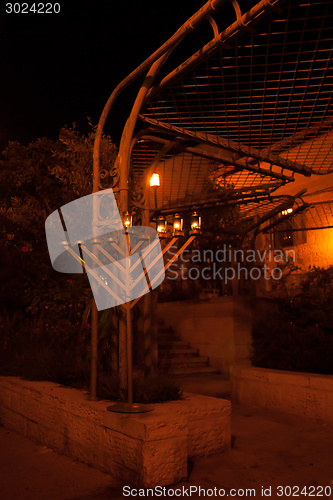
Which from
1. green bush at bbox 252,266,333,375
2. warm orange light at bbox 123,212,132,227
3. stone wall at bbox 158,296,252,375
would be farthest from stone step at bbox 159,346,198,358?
warm orange light at bbox 123,212,132,227

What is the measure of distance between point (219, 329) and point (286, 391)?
14.4 ft

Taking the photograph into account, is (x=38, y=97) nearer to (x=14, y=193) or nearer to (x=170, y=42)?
(x=14, y=193)

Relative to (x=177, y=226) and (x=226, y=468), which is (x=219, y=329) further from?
(x=226, y=468)

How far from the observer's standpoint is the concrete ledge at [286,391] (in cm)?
602

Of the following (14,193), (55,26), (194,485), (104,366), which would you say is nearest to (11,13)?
(55,26)

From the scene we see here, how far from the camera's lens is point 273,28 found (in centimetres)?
422

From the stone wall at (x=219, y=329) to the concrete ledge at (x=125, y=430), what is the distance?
5313 mm

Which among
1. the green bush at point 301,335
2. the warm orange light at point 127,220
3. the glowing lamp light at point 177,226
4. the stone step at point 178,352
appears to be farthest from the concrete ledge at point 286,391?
the stone step at point 178,352

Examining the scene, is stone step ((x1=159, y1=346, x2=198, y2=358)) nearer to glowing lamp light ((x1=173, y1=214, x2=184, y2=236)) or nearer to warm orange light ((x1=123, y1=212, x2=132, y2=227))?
glowing lamp light ((x1=173, y1=214, x2=184, y2=236))

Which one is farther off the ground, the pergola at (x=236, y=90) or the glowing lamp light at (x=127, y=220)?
the pergola at (x=236, y=90)

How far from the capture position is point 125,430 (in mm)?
4078

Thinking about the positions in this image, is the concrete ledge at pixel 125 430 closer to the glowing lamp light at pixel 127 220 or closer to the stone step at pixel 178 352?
the glowing lamp light at pixel 127 220

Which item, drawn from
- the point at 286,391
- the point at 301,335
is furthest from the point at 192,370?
the point at 286,391

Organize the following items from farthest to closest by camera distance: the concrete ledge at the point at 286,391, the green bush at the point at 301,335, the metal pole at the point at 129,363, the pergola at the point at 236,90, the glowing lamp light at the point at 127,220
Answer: the green bush at the point at 301,335, the concrete ledge at the point at 286,391, the glowing lamp light at the point at 127,220, the metal pole at the point at 129,363, the pergola at the point at 236,90
